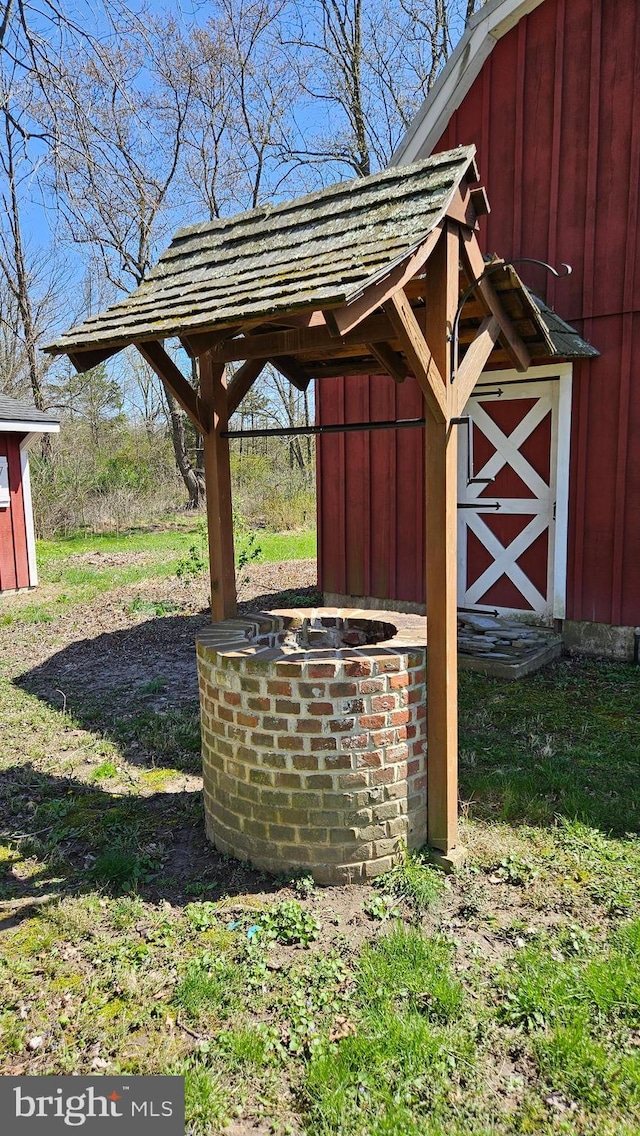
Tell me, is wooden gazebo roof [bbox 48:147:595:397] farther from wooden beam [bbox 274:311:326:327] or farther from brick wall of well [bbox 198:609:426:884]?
brick wall of well [bbox 198:609:426:884]

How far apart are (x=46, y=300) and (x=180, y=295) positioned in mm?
21226

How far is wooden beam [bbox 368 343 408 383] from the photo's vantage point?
4.54 metres

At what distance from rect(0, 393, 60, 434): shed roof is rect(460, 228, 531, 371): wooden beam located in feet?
29.4

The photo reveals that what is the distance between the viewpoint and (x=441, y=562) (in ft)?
11.3

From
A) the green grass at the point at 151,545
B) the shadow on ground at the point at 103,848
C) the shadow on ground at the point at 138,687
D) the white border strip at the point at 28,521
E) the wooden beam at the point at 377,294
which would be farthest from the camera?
the green grass at the point at 151,545

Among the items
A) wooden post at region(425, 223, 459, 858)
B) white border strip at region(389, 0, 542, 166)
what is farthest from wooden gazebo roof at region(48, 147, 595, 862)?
white border strip at region(389, 0, 542, 166)

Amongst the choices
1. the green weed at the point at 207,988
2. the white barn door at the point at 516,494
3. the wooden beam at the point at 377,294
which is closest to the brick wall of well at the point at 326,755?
the green weed at the point at 207,988

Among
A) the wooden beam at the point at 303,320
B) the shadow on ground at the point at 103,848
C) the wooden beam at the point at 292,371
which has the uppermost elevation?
the wooden beam at the point at 292,371

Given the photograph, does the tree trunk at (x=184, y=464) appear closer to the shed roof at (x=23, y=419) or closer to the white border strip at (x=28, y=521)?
the shed roof at (x=23, y=419)

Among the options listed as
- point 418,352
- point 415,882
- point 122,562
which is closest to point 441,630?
point 415,882

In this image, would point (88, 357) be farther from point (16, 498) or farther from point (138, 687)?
point (16, 498)

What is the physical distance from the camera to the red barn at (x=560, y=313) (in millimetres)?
6609

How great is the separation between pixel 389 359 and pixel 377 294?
1705mm

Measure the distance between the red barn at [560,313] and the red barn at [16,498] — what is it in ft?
20.2
